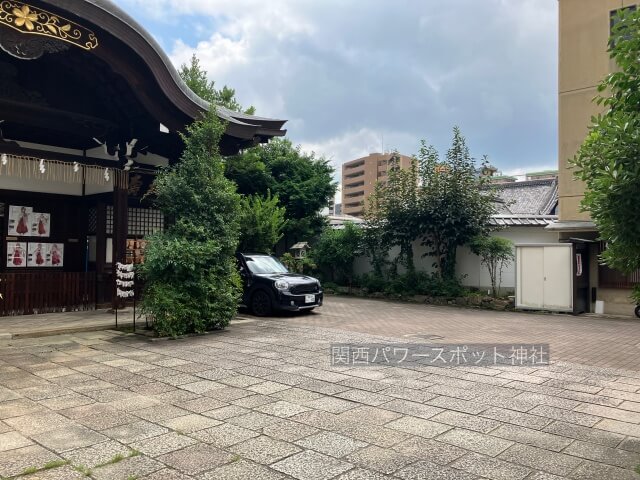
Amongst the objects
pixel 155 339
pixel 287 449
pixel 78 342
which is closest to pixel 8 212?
pixel 78 342

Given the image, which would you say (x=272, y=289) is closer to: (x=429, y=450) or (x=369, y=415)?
(x=369, y=415)

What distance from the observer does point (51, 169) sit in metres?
9.77

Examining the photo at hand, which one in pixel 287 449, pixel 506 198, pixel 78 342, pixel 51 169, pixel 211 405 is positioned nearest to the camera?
pixel 287 449

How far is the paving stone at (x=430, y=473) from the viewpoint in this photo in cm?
335

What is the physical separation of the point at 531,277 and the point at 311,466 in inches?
506

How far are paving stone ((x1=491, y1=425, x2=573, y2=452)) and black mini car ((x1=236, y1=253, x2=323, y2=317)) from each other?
312 inches

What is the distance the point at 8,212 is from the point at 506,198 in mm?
23072

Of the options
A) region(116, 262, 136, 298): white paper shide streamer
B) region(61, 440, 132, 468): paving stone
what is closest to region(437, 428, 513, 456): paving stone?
region(61, 440, 132, 468): paving stone

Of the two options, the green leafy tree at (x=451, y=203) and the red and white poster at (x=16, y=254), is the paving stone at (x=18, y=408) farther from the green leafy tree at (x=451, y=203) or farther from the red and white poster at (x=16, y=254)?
the green leafy tree at (x=451, y=203)

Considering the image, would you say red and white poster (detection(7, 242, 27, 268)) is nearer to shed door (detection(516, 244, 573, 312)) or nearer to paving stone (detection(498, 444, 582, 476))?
paving stone (detection(498, 444, 582, 476))

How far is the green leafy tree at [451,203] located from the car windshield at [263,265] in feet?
18.9

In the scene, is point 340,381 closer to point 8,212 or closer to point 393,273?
point 8,212

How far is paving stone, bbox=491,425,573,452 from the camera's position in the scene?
13.0 feet

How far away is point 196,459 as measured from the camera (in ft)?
11.8
